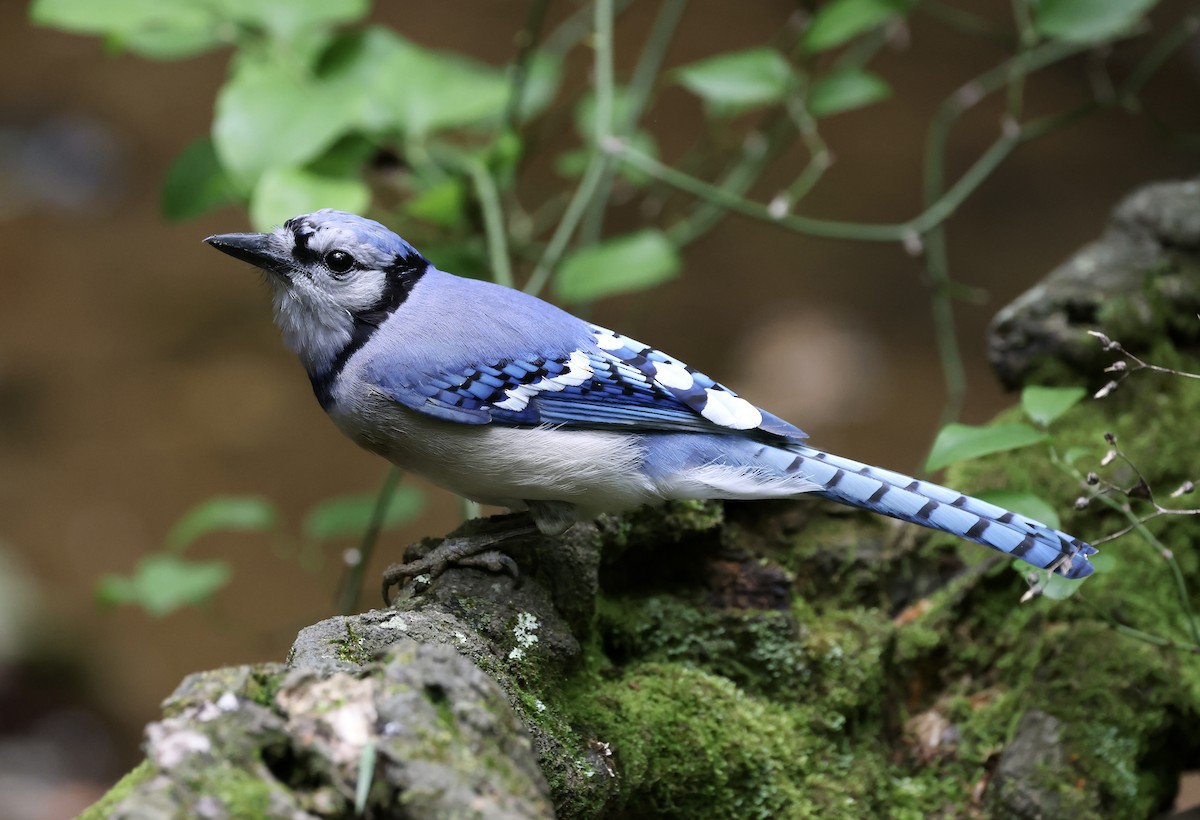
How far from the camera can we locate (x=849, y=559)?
131 inches

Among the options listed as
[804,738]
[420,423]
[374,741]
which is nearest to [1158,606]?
[804,738]

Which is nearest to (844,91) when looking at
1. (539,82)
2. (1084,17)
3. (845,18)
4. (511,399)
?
(845,18)

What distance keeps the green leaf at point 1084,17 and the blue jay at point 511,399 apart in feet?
6.57

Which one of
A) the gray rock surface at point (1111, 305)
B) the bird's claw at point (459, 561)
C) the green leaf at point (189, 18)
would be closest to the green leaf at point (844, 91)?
the gray rock surface at point (1111, 305)

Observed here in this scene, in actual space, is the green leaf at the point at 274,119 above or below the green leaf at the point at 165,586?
above

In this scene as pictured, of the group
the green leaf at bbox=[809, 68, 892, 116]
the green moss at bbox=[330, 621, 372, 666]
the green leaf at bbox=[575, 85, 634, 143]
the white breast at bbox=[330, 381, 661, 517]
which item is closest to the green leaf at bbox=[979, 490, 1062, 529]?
the white breast at bbox=[330, 381, 661, 517]

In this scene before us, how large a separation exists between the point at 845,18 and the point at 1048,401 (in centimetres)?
193

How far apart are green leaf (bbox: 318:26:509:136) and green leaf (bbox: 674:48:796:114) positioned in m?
0.68

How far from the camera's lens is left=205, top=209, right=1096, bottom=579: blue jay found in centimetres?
273

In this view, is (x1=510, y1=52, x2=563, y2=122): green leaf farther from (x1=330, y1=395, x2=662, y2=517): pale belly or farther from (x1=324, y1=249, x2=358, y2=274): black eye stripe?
(x1=330, y1=395, x2=662, y2=517): pale belly

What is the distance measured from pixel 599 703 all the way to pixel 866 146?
670 cm

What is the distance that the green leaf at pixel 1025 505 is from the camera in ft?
8.80

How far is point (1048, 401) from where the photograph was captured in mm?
2777

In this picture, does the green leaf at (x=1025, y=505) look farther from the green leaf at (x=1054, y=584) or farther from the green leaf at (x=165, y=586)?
the green leaf at (x=165, y=586)
